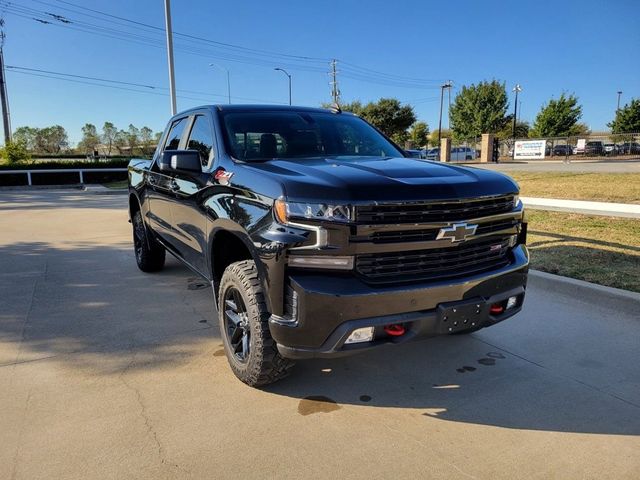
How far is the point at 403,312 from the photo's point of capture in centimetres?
262

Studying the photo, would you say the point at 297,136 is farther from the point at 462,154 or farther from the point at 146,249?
the point at 462,154

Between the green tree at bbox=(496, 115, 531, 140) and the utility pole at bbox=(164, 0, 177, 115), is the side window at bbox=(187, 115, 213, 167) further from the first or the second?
the green tree at bbox=(496, 115, 531, 140)

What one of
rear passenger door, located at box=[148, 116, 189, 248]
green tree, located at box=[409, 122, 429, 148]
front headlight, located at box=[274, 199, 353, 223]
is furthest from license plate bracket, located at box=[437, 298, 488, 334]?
green tree, located at box=[409, 122, 429, 148]

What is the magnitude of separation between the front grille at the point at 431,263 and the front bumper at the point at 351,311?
7 centimetres

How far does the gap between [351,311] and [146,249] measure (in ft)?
13.8

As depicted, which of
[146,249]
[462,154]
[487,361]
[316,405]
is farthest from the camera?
[462,154]

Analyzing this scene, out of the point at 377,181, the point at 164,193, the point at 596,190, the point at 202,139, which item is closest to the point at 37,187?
the point at 164,193

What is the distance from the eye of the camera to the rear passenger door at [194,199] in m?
3.64

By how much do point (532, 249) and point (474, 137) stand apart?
186 feet

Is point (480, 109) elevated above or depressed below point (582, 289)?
above

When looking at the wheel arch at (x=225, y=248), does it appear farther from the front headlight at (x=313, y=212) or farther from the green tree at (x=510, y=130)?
the green tree at (x=510, y=130)

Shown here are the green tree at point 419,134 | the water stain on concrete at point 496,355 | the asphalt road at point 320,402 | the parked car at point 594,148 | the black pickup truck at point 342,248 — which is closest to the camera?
the asphalt road at point 320,402

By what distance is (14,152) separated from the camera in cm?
2411

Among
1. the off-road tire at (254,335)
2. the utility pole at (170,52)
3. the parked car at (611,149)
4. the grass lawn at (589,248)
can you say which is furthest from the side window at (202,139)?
the parked car at (611,149)
